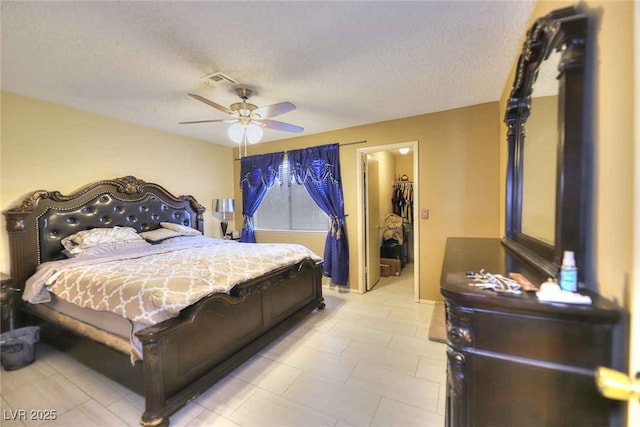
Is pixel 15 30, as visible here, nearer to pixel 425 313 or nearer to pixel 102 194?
pixel 102 194

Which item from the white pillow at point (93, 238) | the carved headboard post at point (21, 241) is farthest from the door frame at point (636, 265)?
the carved headboard post at point (21, 241)

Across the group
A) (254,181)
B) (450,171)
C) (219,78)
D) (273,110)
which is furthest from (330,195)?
(219,78)

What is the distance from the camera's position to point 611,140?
0.81 meters

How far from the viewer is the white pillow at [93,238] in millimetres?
2650

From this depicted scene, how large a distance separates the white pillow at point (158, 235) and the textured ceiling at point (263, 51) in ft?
4.93

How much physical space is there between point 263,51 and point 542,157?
188cm

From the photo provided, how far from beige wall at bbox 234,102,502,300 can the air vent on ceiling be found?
199cm

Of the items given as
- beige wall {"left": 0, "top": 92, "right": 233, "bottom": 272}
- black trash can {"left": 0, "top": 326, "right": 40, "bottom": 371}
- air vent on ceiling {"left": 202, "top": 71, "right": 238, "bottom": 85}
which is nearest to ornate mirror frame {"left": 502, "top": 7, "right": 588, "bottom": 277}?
air vent on ceiling {"left": 202, "top": 71, "right": 238, "bottom": 85}

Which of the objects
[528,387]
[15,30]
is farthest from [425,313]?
[15,30]

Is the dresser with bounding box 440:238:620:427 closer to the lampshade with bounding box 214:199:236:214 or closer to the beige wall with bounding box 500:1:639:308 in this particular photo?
the beige wall with bounding box 500:1:639:308

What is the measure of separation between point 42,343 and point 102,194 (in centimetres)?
160

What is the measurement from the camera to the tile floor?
1606 mm

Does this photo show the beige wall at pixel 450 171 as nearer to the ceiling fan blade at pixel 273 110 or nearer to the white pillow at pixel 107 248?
the ceiling fan blade at pixel 273 110

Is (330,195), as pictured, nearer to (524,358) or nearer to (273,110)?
(273,110)
